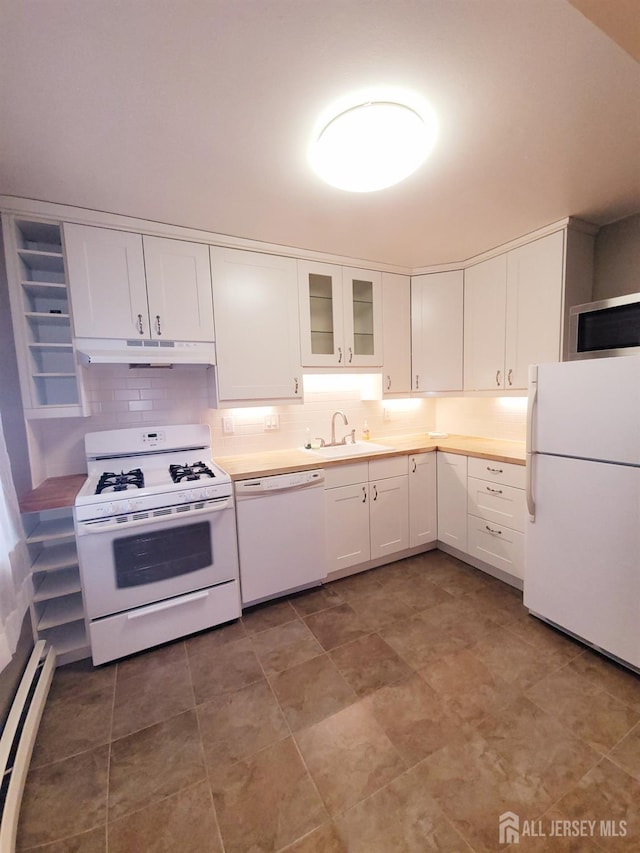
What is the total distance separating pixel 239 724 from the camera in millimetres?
1519

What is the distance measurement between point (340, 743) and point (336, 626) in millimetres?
724

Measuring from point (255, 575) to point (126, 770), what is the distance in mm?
1034

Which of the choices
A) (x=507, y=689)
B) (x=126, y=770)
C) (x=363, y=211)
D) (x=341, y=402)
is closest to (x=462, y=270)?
(x=363, y=211)

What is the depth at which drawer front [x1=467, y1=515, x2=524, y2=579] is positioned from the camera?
2.35 metres

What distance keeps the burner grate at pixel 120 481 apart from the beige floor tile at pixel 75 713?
37.2 inches

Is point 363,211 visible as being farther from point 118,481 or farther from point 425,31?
point 118,481

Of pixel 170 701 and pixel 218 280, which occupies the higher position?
pixel 218 280

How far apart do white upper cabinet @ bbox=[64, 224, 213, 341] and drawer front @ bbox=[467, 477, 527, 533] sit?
221 centimetres

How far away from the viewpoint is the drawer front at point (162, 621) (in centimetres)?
183

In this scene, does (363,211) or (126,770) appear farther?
(363,211)

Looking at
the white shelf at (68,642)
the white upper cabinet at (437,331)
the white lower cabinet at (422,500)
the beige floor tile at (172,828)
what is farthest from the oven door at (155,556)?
the white upper cabinet at (437,331)

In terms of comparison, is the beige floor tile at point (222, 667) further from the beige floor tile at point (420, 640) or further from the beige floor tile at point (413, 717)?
the beige floor tile at point (420, 640)

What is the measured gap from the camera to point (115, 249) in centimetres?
203

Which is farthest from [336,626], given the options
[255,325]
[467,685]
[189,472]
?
[255,325]
